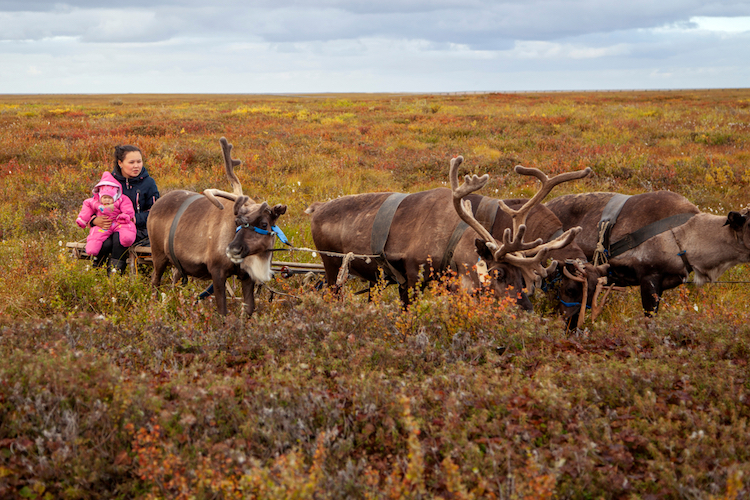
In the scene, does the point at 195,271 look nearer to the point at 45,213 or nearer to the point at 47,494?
the point at 47,494

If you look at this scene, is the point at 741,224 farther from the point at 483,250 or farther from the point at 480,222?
the point at 483,250

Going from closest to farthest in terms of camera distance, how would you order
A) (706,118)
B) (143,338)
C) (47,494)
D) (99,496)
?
1. (47,494)
2. (99,496)
3. (143,338)
4. (706,118)

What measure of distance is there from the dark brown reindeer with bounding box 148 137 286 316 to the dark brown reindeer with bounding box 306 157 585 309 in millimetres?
923

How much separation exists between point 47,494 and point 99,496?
0.25 metres

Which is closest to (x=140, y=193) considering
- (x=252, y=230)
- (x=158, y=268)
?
(x=158, y=268)

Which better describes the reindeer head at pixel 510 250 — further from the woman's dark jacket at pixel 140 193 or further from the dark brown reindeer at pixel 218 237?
the woman's dark jacket at pixel 140 193

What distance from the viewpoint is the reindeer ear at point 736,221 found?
5289mm

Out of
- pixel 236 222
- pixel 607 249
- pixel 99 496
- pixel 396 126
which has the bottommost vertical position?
pixel 99 496

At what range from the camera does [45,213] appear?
35.2ft

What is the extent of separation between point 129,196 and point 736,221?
7290 mm

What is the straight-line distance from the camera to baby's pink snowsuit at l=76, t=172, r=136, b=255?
21.0ft

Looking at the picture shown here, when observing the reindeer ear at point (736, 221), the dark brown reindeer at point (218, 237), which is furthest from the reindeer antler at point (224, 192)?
the reindeer ear at point (736, 221)

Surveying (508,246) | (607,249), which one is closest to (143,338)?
(508,246)

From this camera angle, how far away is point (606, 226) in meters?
6.07
